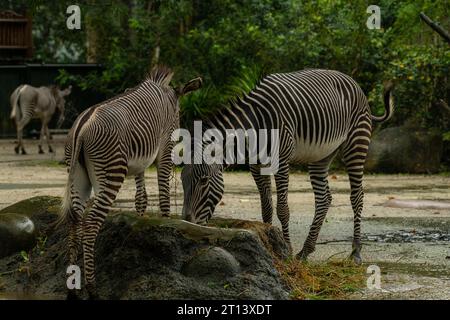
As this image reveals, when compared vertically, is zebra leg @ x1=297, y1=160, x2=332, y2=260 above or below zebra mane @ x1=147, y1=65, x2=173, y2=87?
below

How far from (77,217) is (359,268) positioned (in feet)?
9.05

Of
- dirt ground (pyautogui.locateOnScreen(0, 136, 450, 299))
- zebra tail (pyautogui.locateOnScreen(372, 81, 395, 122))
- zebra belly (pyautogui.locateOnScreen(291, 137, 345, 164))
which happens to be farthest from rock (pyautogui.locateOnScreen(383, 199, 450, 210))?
zebra belly (pyautogui.locateOnScreen(291, 137, 345, 164))

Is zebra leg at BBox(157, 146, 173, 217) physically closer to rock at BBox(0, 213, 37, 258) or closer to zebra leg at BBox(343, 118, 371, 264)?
rock at BBox(0, 213, 37, 258)

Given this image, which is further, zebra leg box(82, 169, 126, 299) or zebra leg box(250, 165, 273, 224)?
zebra leg box(250, 165, 273, 224)

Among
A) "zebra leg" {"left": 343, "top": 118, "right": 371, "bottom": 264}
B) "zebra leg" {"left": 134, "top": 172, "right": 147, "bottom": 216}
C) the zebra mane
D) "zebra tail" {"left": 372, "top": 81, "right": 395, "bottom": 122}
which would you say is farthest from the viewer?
"zebra tail" {"left": 372, "top": 81, "right": 395, "bottom": 122}

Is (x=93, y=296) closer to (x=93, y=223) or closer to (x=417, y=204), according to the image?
(x=93, y=223)

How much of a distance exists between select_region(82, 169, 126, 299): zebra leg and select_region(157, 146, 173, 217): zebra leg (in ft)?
6.80

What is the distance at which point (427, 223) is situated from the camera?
13.1 meters

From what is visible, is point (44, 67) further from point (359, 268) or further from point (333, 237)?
point (359, 268)

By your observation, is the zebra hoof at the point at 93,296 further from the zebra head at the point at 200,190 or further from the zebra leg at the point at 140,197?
the zebra leg at the point at 140,197

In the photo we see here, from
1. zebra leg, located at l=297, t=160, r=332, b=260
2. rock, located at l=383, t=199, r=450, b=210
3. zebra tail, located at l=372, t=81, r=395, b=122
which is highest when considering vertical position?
zebra tail, located at l=372, t=81, r=395, b=122

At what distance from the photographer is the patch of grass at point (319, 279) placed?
855 cm

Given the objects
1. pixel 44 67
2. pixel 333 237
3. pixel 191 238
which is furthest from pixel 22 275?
pixel 44 67

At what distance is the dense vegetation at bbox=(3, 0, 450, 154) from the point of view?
2116 centimetres
